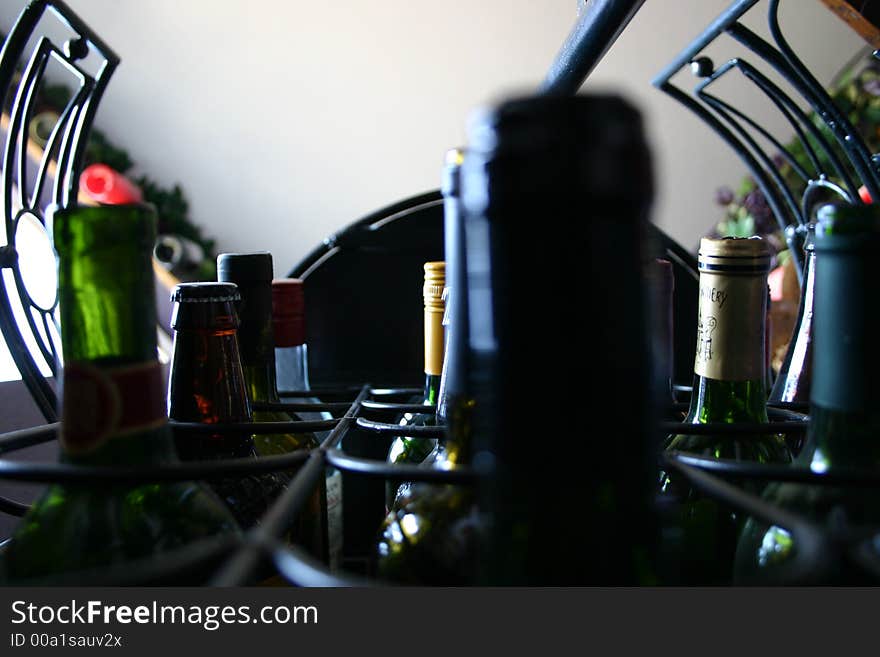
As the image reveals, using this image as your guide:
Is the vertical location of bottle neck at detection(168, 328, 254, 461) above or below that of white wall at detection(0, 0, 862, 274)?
below

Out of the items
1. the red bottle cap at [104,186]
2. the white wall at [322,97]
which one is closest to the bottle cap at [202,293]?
the red bottle cap at [104,186]

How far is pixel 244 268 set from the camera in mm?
479

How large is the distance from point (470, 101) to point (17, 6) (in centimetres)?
138

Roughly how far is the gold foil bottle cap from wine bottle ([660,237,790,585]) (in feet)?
0.48

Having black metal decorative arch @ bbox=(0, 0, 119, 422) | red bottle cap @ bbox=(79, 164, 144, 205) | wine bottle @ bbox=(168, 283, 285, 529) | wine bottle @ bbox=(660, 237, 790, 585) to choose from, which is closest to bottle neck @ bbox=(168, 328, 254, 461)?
wine bottle @ bbox=(168, 283, 285, 529)

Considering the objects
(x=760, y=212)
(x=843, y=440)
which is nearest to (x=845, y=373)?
(x=843, y=440)

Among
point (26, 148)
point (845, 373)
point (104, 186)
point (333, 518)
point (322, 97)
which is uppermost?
point (322, 97)

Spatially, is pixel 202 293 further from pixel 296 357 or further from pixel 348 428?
pixel 296 357

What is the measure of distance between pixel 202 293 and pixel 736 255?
0.25 meters

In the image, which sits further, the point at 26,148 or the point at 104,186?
the point at 104,186

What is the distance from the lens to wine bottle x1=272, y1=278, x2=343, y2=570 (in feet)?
1.45

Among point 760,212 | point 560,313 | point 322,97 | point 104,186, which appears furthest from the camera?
point 322,97

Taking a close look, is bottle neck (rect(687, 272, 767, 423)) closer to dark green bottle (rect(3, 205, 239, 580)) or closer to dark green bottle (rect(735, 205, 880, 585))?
dark green bottle (rect(735, 205, 880, 585))
